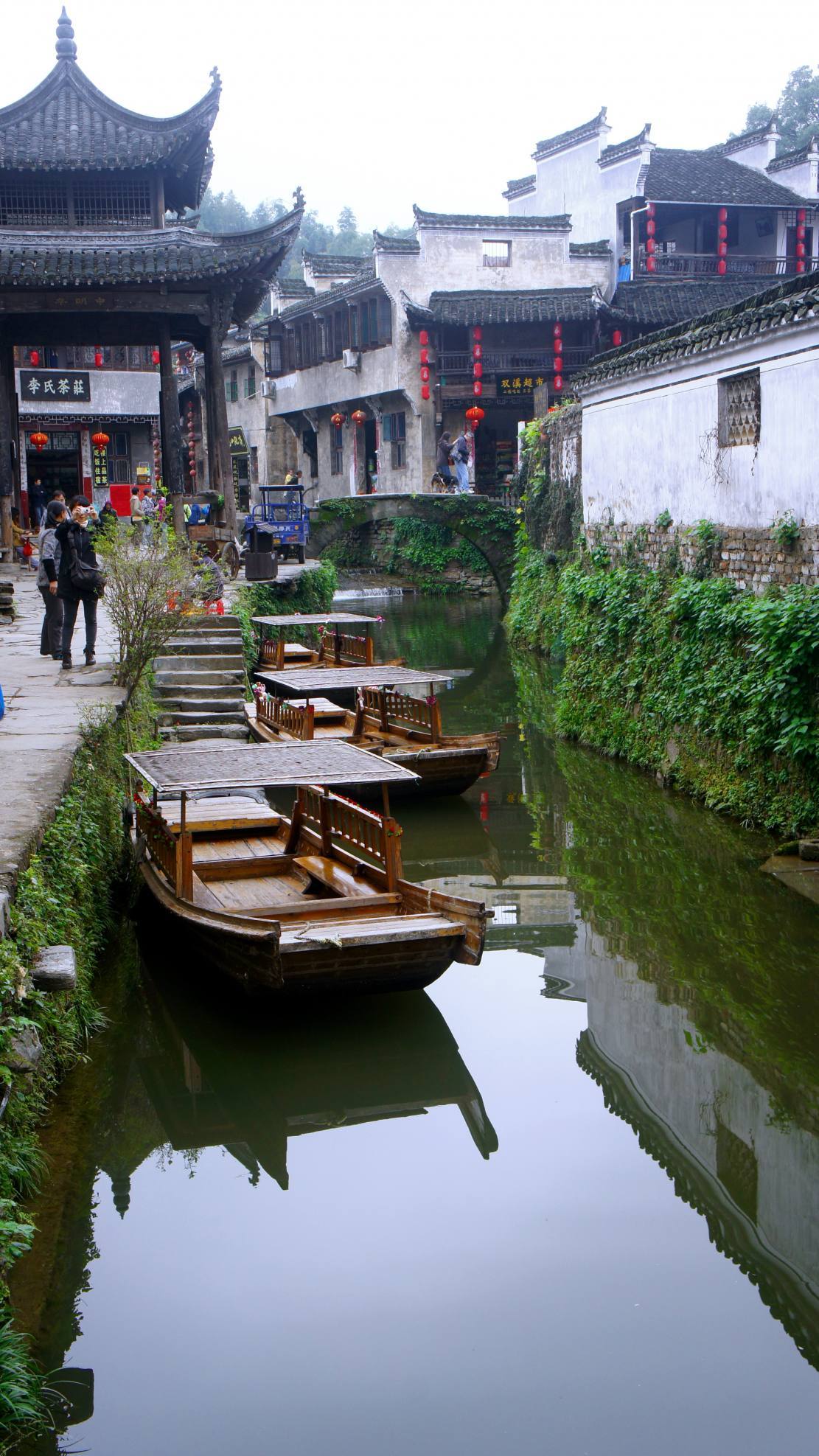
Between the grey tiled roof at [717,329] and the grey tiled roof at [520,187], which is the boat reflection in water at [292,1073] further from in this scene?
the grey tiled roof at [520,187]

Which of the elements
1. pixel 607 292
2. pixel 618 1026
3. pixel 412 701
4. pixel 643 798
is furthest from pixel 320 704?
pixel 607 292

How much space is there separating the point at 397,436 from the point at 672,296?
26.3 feet

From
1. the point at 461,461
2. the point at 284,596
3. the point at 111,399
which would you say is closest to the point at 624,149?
the point at 461,461

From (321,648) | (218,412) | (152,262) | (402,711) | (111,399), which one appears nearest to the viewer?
(402,711)

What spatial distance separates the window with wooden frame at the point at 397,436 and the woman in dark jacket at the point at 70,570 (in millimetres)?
23222

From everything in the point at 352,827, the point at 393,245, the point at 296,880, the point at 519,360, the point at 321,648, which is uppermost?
the point at 393,245

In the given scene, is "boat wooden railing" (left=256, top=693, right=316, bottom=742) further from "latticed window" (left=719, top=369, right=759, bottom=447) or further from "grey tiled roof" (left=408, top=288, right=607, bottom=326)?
"grey tiled roof" (left=408, top=288, right=607, bottom=326)

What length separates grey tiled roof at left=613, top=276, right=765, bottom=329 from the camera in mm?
31953

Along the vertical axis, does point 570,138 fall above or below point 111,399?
above

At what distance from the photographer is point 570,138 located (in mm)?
36625

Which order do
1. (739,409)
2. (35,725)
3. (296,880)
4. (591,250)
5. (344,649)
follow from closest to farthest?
(296,880) < (35,725) < (739,409) < (344,649) < (591,250)

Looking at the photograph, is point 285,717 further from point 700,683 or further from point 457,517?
point 457,517

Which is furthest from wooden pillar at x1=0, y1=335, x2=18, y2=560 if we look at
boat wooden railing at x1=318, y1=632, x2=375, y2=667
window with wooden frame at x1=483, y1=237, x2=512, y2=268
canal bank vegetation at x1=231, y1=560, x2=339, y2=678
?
window with wooden frame at x1=483, y1=237, x2=512, y2=268

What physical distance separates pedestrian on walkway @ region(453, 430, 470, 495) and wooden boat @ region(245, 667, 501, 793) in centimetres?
1966
